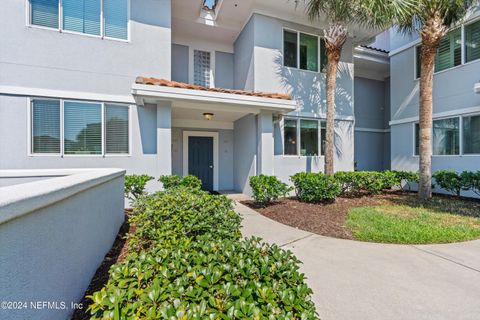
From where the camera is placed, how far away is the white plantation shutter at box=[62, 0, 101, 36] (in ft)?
24.7

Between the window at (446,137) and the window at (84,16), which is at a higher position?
the window at (84,16)

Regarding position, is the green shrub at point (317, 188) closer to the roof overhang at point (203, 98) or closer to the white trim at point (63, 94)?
the roof overhang at point (203, 98)

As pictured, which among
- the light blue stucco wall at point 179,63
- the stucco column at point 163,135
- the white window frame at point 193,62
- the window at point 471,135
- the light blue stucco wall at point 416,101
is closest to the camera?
the stucco column at point 163,135

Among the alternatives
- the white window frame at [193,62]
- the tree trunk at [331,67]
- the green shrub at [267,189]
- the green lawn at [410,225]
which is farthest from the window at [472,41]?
the white window frame at [193,62]

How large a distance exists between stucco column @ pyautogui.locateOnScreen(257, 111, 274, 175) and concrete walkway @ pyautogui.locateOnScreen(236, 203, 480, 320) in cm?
404

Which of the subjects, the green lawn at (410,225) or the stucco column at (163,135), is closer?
the green lawn at (410,225)

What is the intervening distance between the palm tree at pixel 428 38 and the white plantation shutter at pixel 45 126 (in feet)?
39.7

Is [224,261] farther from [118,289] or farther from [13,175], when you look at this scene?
[13,175]

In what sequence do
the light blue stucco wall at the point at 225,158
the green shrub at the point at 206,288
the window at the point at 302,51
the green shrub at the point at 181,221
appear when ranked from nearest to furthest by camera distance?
the green shrub at the point at 206,288, the green shrub at the point at 181,221, the window at the point at 302,51, the light blue stucco wall at the point at 225,158

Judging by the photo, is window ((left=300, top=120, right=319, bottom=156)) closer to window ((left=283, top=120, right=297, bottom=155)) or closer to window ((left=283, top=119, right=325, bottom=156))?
window ((left=283, top=119, right=325, bottom=156))

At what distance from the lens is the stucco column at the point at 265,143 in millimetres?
9109

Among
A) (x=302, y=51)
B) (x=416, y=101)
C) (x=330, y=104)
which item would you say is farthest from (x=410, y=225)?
(x=416, y=101)

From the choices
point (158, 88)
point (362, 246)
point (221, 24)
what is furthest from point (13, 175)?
point (221, 24)

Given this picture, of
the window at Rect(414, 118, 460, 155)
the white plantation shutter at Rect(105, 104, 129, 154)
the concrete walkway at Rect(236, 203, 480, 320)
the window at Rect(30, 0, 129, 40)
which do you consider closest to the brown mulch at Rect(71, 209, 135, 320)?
the concrete walkway at Rect(236, 203, 480, 320)
